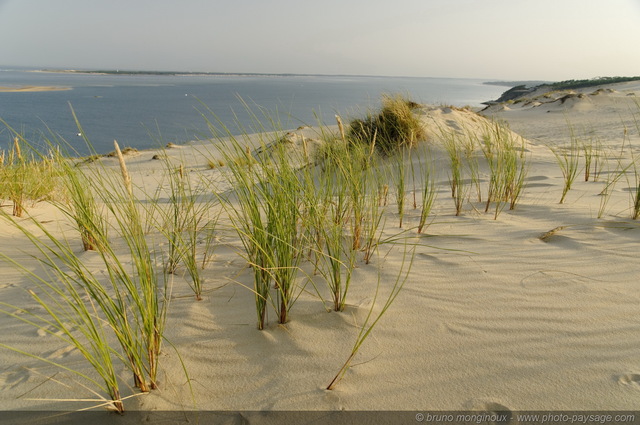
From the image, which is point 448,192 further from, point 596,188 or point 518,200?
point 596,188

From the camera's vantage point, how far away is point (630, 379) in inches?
46.0

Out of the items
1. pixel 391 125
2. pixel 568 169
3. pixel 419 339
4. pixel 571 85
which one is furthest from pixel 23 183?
pixel 571 85

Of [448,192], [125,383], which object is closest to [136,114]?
[448,192]

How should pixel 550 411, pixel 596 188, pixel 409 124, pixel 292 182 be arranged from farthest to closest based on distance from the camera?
pixel 409 124
pixel 596 188
pixel 292 182
pixel 550 411

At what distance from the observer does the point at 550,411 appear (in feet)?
3.61

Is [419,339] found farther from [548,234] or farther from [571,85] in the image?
[571,85]

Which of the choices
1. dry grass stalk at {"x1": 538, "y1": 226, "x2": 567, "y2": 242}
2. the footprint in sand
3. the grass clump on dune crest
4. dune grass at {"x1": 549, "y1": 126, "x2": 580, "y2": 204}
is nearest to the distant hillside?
the grass clump on dune crest

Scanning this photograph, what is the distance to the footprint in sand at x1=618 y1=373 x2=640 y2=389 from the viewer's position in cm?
115

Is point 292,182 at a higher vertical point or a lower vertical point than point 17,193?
higher

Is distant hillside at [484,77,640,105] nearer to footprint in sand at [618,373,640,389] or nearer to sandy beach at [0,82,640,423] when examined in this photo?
sandy beach at [0,82,640,423]

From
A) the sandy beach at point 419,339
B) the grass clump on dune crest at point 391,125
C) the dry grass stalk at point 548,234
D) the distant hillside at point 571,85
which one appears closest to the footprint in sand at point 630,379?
the sandy beach at point 419,339

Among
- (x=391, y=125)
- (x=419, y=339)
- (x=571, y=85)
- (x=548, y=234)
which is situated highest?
(x=571, y=85)

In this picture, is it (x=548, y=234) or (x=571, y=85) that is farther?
(x=571, y=85)

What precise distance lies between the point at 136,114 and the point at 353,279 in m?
24.5
